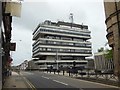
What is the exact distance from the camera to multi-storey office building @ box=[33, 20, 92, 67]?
13812cm

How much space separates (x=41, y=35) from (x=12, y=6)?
130 meters

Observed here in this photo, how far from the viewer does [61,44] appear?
5738 inches

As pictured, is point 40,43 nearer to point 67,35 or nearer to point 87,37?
point 67,35

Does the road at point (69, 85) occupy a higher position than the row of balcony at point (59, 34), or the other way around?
the row of balcony at point (59, 34)

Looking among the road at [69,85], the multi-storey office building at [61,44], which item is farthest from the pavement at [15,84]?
Result: the multi-storey office building at [61,44]

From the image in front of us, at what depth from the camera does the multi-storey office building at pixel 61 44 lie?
13812cm

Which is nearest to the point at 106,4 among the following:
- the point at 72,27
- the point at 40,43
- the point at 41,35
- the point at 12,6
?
the point at 12,6

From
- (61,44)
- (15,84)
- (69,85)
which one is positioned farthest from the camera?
(61,44)

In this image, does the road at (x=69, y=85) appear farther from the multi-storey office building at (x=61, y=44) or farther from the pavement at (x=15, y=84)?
the multi-storey office building at (x=61, y=44)

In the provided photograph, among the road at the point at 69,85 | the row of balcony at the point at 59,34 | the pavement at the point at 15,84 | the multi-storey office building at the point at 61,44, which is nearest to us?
the road at the point at 69,85

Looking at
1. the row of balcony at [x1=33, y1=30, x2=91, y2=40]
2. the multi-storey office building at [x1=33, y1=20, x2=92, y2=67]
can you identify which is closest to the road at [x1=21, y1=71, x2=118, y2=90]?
the multi-storey office building at [x1=33, y1=20, x2=92, y2=67]

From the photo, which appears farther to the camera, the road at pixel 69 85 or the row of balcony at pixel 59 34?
the row of balcony at pixel 59 34

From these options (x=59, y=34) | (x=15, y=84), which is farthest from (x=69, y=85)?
(x=59, y=34)

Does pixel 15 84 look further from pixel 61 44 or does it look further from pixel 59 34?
pixel 59 34
